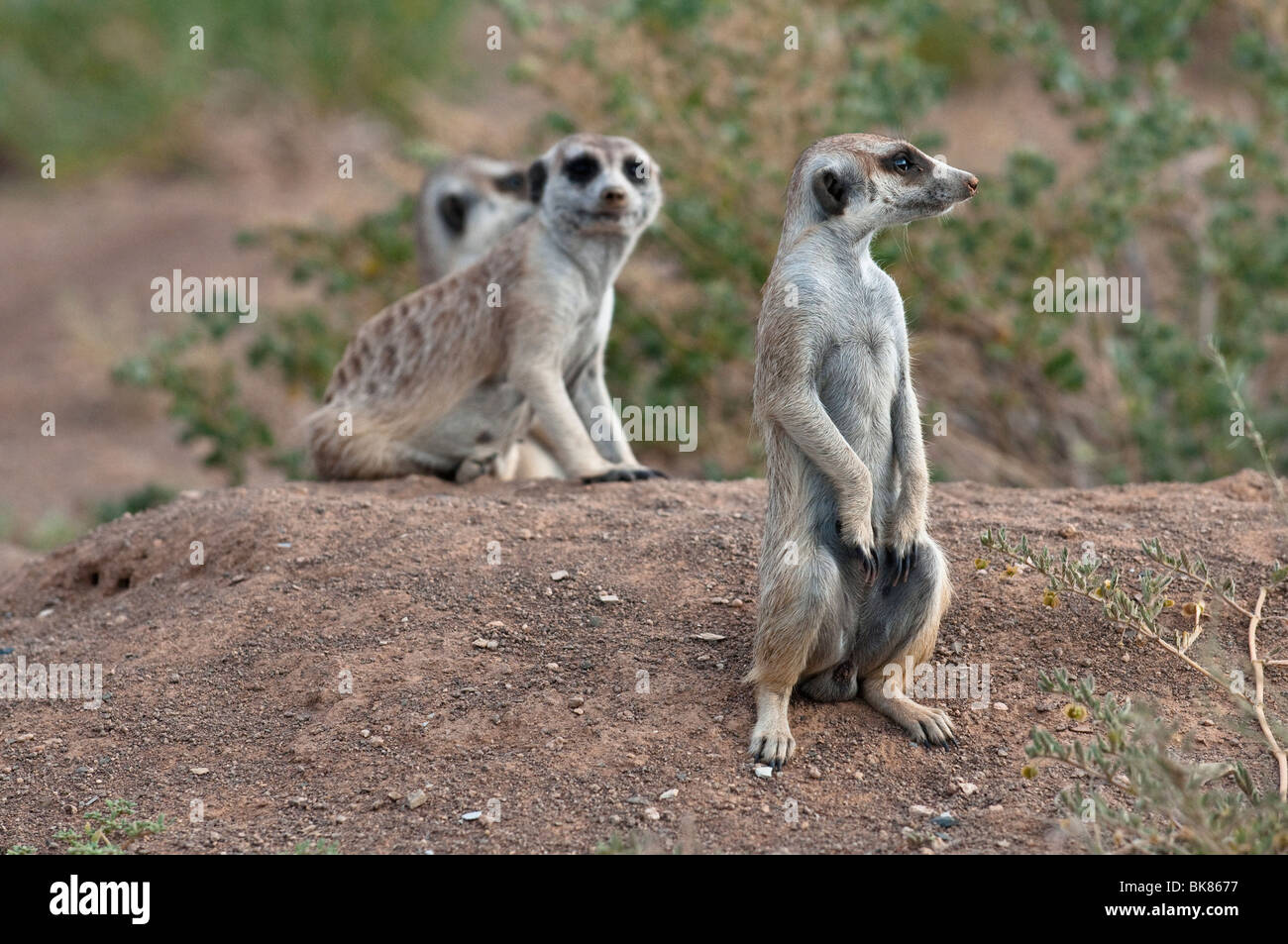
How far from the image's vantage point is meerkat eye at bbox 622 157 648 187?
601 cm

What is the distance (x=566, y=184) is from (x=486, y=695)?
8.86 feet

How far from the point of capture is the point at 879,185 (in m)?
3.93

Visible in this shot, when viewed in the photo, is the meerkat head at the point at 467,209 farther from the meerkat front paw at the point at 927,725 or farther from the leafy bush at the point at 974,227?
the meerkat front paw at the point at 927,725

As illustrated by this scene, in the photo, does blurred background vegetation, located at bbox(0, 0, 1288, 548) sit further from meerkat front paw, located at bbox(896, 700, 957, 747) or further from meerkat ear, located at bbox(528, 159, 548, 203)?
meerkat front paw, located at bbox(896, 700, 957, 747)

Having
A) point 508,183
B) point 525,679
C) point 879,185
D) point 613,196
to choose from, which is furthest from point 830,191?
point 508,183

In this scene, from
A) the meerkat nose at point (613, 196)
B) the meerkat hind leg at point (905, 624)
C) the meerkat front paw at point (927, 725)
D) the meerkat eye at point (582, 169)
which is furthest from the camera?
the meerkat eye at point (582, 169)

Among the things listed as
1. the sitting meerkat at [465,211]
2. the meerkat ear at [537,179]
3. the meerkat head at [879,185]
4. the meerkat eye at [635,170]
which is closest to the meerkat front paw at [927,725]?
the meerkat head at [879,185]

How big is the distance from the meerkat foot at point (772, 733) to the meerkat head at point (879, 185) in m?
1.31

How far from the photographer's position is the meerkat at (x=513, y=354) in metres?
5.93

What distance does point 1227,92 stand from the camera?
47.6ft

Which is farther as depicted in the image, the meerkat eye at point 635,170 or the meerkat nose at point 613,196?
the meerkat eye at point 635,170

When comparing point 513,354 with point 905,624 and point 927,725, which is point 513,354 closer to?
point 905,624

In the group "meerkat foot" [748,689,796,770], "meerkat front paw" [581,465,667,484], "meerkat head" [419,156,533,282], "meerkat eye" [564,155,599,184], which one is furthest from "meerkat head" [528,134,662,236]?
"meerkat foot" [748,689,796,770]

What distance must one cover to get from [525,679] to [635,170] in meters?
2.69
